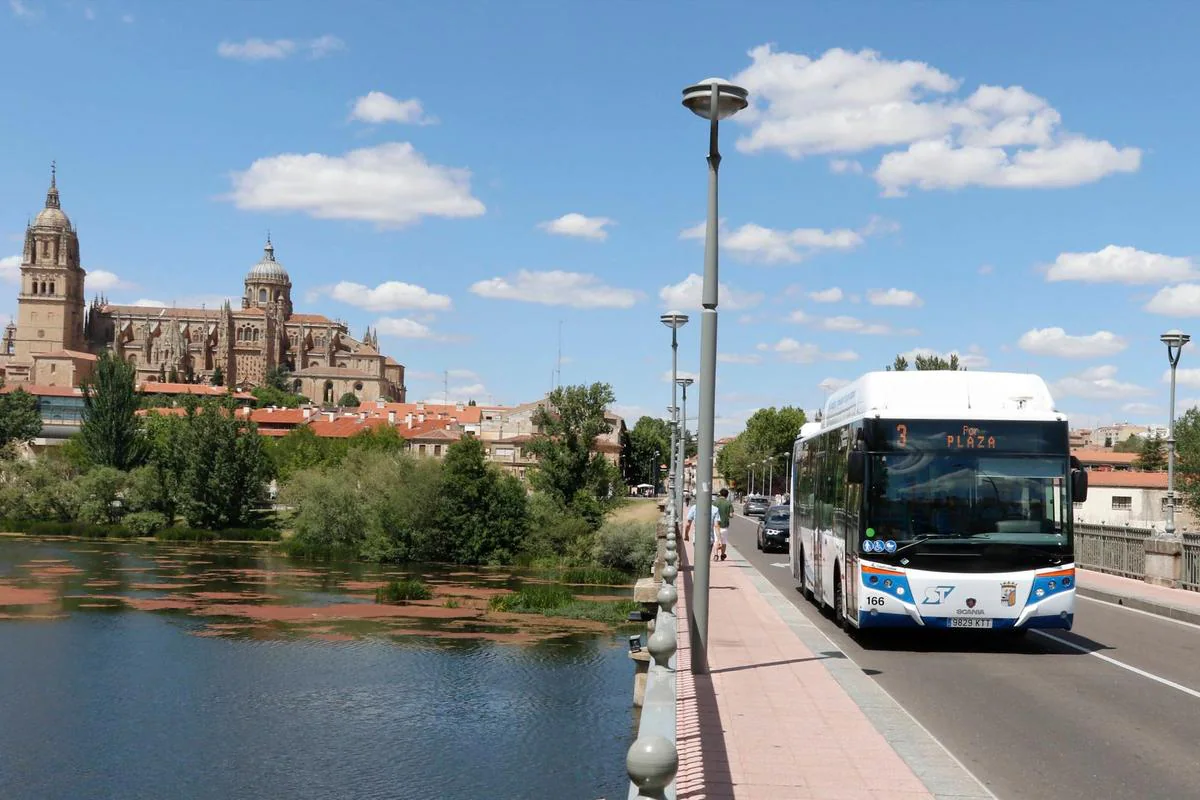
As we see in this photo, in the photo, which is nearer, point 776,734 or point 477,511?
point 776,734

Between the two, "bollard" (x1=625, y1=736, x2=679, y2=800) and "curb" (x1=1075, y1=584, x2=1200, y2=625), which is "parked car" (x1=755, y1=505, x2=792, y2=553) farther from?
"bollard" (x1=625, y1=736, x2=679, y2=800)

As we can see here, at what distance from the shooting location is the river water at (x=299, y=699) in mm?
18781

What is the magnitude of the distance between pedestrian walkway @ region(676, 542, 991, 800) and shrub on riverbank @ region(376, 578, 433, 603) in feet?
98.5

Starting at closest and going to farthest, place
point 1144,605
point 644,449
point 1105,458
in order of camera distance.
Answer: point 1144,605, point 1105,458, point 644,449

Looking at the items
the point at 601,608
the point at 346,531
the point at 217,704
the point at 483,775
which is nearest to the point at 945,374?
the point at 483,775

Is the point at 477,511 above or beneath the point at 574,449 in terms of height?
beneath

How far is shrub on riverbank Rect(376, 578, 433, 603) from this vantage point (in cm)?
4378

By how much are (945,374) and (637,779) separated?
1146 centimetres

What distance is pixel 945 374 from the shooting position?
14.9 m

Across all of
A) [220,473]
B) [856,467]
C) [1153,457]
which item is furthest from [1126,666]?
[1153,457]

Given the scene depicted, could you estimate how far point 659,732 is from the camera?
560 cm

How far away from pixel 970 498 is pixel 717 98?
586 centimetres

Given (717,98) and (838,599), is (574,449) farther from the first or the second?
(717,98)

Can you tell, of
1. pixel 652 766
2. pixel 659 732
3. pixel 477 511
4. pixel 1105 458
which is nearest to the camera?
pixel 652 766
